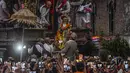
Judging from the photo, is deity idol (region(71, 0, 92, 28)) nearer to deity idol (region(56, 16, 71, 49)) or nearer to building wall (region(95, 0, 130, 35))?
deity idol (region(56, 16, 71, 49))

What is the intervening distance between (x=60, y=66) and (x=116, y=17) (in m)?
20.1

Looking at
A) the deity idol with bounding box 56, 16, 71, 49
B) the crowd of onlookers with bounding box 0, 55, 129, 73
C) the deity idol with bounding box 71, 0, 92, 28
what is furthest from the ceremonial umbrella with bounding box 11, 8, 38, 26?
the deity idol with bounding box 71, 0, 92, 28

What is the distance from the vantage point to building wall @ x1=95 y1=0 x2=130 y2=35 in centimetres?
2981

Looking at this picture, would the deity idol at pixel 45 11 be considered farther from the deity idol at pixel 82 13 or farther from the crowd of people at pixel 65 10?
the deity idol at pixel 82 13

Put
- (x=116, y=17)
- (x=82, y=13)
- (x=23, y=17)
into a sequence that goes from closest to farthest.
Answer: (x=23, y=17) → (x=82, y=13) → (x=116, y=17)

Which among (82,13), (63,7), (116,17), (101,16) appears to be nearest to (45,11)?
(63,7)

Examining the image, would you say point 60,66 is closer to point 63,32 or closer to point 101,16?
point 63,32

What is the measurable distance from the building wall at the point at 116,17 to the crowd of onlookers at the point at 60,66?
15.5m

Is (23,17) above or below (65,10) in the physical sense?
below

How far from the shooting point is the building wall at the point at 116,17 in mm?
29812

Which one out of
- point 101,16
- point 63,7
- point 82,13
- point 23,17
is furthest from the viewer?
point 101,16

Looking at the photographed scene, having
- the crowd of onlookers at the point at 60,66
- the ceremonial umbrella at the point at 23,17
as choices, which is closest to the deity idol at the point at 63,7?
the ceremonial umbrella at the point at 23,17

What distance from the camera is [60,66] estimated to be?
12.2 metres

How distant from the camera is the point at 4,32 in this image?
18.2 m
